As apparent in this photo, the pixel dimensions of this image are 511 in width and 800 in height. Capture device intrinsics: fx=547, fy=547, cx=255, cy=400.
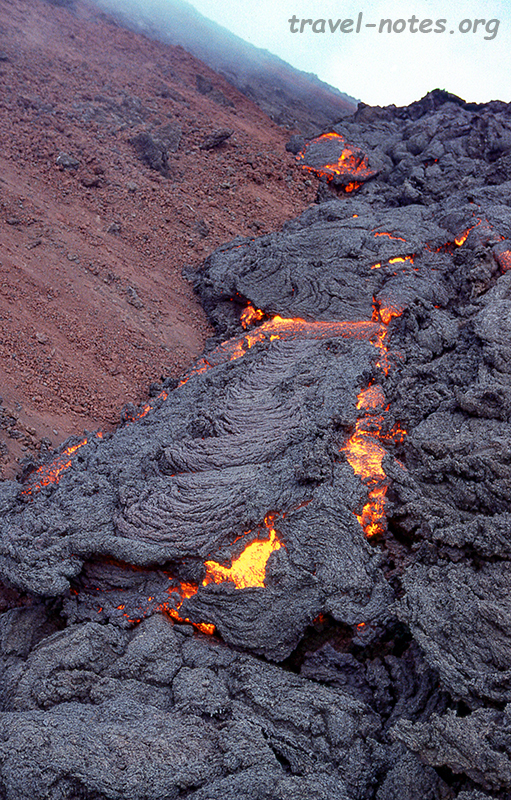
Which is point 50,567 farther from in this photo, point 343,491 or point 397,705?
point 397,705

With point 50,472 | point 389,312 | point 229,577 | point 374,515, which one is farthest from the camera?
point 389,312

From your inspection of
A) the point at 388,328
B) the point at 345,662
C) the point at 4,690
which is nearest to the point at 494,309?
the point at 388,328

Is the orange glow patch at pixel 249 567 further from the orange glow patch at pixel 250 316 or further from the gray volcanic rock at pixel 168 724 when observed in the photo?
the orange glow patch at pixel 250 316

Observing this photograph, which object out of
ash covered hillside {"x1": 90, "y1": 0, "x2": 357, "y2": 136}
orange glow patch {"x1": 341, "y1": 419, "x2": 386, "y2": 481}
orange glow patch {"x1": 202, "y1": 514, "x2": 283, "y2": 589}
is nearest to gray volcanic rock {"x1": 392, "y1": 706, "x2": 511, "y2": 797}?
orange glow patch {"x1": 202, "y1": 514, "x2": 283, "y2": 589}

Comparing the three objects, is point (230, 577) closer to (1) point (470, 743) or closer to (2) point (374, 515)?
(2) point (374, 515)

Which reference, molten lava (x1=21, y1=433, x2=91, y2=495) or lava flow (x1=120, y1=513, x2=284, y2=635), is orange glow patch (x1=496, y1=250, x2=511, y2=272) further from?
molten lava (x1=21, y1=433, x2=91, y2=495)

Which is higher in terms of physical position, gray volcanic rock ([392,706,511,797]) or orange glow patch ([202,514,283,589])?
gray volcanic rock ([392,706,511,797])

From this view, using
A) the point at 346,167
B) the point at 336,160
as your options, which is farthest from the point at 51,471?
the point at 336,160
